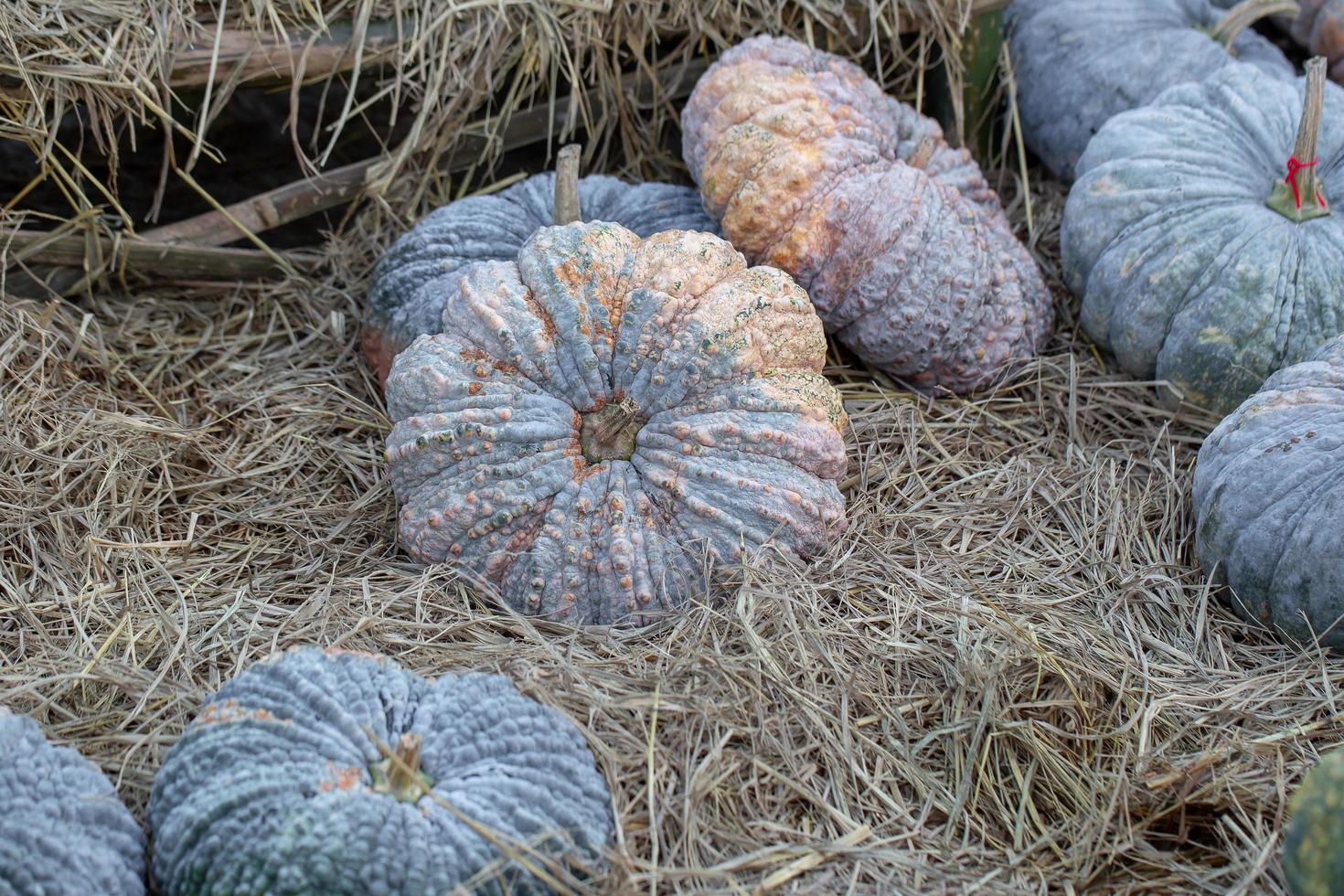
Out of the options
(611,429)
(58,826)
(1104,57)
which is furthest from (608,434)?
(1104,57)

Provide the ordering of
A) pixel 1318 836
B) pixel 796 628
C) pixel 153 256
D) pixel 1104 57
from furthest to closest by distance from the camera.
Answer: pixel 1104 57, pixel 153 256, pixel 796 628, pixel 1318 836

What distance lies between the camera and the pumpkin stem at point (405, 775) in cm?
194

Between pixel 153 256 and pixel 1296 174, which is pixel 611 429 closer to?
pixel 153 256

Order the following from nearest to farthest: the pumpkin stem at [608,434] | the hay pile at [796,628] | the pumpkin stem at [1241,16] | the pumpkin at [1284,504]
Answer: the hay pile at [796,628]
the pumpkin at [1284,504]
the pumpkin stem at [608,434]
the pumpkin stem at [1241,16]

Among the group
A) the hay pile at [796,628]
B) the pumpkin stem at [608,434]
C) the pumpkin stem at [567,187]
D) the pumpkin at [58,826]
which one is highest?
the pumpkin stem at [567,187]

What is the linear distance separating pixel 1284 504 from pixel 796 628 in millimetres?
1091

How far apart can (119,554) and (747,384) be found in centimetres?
148

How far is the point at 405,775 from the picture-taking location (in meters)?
1.95

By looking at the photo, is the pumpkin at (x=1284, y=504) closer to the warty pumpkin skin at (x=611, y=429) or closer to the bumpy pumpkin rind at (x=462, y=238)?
the warty pumpkin skin at (x=611, y=429)

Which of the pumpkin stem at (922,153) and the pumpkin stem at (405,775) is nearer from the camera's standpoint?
the pumpkin stem at (405,775)

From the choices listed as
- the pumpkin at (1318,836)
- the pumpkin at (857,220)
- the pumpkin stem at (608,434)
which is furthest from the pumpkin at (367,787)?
the pumpkin at (857,220)

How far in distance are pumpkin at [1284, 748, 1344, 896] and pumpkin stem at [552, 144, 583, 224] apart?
6.80ft

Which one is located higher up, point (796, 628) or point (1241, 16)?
point (1241, 16)

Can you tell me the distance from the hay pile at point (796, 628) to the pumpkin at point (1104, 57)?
795 mm
